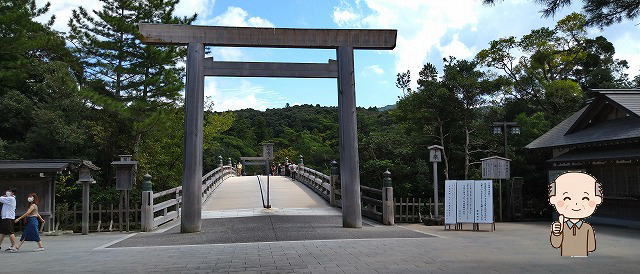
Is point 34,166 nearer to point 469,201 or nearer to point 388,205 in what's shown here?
point 388,205

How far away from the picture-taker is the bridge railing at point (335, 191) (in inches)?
611

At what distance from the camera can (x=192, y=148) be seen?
12.1 meters

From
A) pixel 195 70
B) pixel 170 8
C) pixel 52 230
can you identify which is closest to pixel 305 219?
pixel 195 70

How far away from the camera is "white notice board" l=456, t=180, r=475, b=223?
510 inches

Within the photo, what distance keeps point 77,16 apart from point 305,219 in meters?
15.9

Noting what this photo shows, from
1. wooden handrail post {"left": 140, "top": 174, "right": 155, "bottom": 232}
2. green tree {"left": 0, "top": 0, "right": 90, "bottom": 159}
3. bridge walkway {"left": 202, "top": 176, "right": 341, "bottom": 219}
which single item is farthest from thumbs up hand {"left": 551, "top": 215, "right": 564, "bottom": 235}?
green tree {"left": 0, "top": 0, "right": 90, "bottom": 159}

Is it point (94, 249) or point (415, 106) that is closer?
point (94, 249)

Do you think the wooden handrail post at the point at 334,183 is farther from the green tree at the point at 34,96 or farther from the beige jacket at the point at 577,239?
the beige jacket at the point at 577,239

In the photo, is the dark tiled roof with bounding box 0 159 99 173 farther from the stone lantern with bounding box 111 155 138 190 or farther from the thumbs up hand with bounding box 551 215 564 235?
the thumbs up hand with bounding box 551 215 564 235

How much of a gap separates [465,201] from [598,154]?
17.7ft

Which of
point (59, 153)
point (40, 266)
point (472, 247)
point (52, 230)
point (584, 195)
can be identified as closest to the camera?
point (584, 195)

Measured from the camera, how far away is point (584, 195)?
6.00 m

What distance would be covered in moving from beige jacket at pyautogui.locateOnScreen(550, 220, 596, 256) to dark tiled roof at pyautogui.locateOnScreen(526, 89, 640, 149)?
8273mm

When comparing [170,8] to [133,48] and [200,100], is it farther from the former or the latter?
[200,100]
